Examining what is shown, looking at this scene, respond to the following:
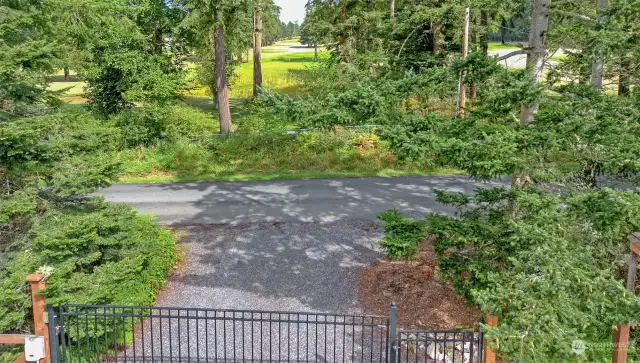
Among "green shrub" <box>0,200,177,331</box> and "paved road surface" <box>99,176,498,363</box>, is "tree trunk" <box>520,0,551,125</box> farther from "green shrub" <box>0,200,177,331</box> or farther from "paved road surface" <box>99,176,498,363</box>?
"green shrub" <box>0,200,177,331</box>

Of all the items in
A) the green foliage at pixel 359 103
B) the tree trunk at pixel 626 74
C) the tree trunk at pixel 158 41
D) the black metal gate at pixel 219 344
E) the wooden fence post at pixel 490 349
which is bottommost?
the black metal gate at pixel 219 344

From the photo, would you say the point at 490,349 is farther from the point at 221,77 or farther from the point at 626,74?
the point at 221,77

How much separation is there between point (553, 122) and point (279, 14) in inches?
1069

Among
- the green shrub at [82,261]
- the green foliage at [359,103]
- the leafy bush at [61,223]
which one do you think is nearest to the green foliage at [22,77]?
the leafy bush at [61,223]

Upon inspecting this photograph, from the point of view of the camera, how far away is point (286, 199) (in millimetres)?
16562

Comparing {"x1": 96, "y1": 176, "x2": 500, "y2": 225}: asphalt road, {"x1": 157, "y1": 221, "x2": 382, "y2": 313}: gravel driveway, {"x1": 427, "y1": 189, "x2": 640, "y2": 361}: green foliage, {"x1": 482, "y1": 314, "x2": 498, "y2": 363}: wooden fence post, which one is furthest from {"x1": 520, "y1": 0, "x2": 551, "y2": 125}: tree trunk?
{"x1": 96, "y1": 176, "x2": 500, "y2": 225}: asphalt road

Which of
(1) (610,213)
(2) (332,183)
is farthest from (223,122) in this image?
(1) (610,213)

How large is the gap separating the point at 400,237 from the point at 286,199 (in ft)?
30.5

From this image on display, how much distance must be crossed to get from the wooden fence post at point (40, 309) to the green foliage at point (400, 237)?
4.84 metres

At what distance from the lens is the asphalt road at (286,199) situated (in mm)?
15016

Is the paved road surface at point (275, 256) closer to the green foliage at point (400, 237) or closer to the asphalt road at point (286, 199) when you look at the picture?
the asphalt road at point (286, 199)

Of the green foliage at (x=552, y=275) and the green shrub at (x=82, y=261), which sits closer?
the green foliage at (x=552, y=275)

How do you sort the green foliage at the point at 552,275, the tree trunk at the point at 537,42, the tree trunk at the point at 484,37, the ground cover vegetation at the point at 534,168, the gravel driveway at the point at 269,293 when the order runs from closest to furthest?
the green foliage at the point at 552,275 < the ground cover vegetation at the point at 534,168 < the tree trunk at the point at 537,42 < the gravel driveway at the point at 269,293 < the tree trunk at the point at 484,37

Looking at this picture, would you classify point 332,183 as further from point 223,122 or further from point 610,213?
point 610,213
